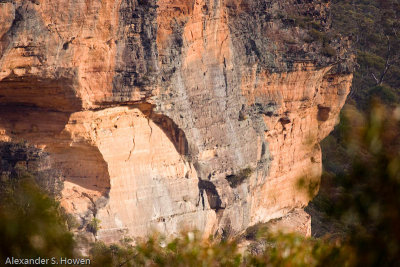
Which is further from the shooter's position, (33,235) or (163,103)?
(163,103)

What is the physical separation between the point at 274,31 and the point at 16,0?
38.1ft

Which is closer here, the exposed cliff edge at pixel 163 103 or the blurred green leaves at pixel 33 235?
the blurred green leaves at pixel 33 235

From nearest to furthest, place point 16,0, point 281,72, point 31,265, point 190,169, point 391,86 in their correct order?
point 31,265, point 16,0, point 190,169, point 281,72, point 391,86

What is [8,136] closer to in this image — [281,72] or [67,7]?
[67,7]

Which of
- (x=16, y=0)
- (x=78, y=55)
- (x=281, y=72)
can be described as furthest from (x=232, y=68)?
(x=16, y=0)

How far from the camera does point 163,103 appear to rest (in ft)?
60.8

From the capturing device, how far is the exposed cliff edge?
1562 centimetres

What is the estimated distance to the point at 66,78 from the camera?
1554 cm

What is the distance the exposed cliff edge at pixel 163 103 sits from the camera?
15.6 metres

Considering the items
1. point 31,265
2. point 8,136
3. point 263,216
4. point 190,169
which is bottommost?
point 263,216

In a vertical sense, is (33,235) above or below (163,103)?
above

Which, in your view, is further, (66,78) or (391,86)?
(391,86)

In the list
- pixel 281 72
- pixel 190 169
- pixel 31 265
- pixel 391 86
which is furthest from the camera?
pixel 391 86

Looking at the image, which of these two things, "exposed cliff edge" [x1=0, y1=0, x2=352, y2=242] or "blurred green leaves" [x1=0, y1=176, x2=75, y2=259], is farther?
"exposed cliff edge" [x1=0, y1=0, x2=352, y2=242]
